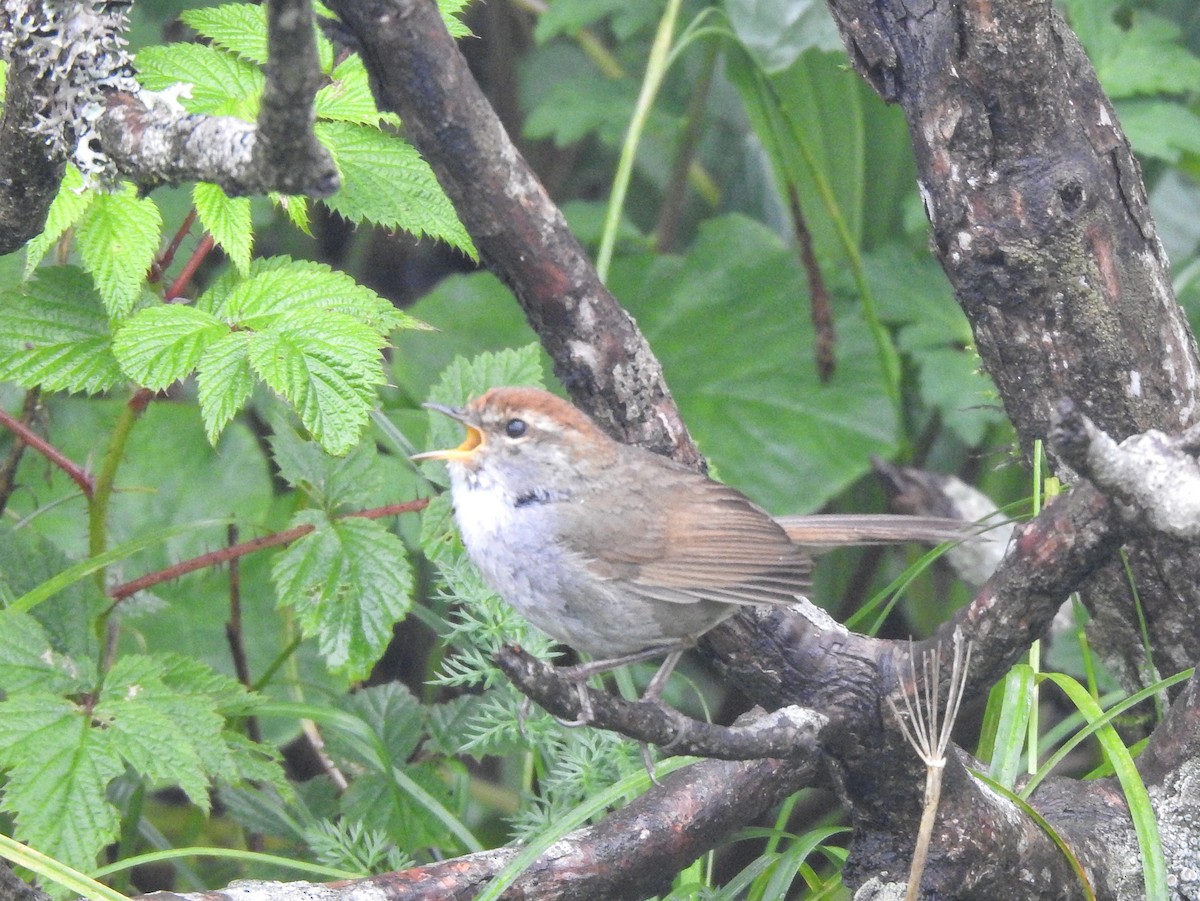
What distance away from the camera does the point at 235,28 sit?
2.53 m

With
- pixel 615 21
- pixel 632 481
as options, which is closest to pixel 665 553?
pixel 632 481

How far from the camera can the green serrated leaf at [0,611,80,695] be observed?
2.45 m

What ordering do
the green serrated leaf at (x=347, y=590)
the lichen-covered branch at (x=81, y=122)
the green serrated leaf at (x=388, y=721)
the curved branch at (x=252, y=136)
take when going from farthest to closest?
the green serrated leaf at (x=388, y=721), the green serrated leaf at (x=347, y=590), the lichen-covered branch at (x=81, y=122), the curved branch at (x=252, y=136)

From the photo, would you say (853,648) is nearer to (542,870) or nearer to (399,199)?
(542,870)

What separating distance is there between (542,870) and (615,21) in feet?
9.88

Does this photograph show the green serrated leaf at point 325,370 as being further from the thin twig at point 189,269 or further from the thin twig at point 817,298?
the thin twig at point 817,298

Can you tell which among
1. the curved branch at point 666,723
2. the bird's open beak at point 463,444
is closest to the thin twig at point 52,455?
the bird's open beak at point 463,444

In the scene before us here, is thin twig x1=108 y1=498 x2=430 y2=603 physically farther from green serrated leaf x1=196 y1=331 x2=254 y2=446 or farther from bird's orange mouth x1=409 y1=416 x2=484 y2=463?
green serrated leaf x1=196 y1=331 x2=254 y2=446

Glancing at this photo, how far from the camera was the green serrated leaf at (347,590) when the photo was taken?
2.60m

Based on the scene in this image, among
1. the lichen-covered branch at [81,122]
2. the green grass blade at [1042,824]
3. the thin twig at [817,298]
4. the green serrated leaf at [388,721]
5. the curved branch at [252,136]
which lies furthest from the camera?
the thin twig at [817,298]

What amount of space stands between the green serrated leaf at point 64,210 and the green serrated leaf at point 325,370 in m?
0.40

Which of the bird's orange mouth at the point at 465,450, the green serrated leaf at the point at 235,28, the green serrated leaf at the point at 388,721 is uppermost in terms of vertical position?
the green serrated leaf at the point at 235,28

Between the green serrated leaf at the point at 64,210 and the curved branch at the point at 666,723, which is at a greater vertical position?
the green serrated leaf at the point at 64,210

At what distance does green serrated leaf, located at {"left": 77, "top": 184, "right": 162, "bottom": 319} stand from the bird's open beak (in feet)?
1.96
